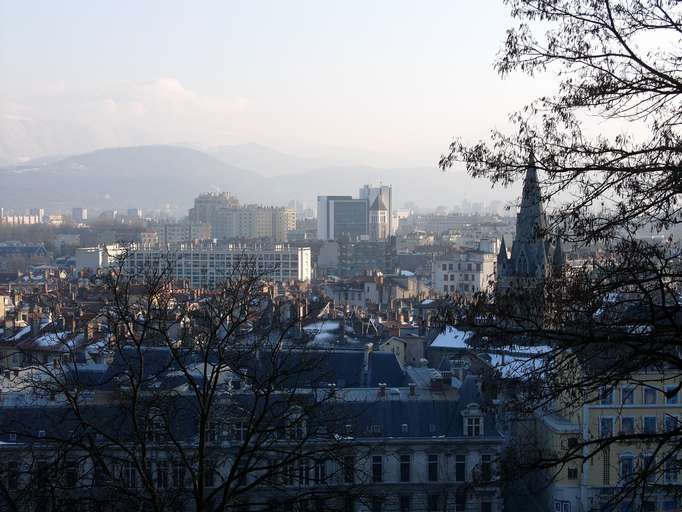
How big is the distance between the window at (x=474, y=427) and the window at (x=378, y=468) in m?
1.99

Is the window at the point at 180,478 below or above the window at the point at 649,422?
above

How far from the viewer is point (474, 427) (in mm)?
23547

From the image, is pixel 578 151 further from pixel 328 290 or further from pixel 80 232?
pixel 80 232

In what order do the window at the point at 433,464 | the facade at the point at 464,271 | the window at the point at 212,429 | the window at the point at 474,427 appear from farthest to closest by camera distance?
the facade at the point at 464,271, the window at the point at 474,427, the window at the point at 433,464, the window at the point at 212,429

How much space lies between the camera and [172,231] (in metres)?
181

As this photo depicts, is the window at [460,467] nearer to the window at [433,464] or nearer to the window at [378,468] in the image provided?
the window at [433,464]

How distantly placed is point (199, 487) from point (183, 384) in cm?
1357

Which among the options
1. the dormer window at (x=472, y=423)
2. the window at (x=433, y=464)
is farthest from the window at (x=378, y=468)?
A: the dormer window at (x=472, y=423)

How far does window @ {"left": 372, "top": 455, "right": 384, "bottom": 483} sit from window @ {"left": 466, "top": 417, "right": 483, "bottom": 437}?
1.99 meters

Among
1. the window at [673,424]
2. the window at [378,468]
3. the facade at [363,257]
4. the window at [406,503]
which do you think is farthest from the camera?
the facade at [363,257]

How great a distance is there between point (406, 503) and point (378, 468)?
90 centimetres

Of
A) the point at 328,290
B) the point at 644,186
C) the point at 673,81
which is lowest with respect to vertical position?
the point at 328,290

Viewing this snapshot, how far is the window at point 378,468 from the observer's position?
2285 cm

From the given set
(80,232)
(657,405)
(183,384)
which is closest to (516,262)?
(657,405)
